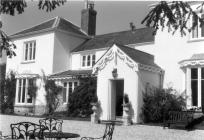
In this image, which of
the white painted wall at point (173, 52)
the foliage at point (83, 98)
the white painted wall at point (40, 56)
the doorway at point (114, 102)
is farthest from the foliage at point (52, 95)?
the white painted wall at point (173, 52)

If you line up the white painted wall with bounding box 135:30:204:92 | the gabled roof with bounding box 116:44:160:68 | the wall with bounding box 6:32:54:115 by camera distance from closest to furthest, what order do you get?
the gabled roof with bounding box 116:44:160:68, the white painted wall with bounding box 135:30:204:92, the wall with bounding box 6:32:54:115

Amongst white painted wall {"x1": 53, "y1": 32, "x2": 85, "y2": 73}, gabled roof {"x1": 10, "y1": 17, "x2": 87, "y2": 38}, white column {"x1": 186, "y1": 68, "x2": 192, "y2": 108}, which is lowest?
white column {"x1": 186, "y1": 68, "x2": 192, "y2": 108}

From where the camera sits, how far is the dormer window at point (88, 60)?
26.7 metres

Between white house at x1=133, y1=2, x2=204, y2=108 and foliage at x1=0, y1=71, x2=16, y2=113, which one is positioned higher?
white house at x1=133, y1=2, x2=204, y2=108

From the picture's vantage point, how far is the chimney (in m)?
31.4

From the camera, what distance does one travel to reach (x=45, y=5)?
19.1 feet

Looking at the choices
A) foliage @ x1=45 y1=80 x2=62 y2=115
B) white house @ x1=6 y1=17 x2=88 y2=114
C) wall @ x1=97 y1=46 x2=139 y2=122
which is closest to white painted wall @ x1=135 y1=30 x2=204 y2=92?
wall @ x1=97 y1=46 x2=139 y2=122

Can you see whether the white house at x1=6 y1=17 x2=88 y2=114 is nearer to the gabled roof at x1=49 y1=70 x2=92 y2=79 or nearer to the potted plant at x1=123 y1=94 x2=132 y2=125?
the gabled roof at x1=49 y1=70 x2=92 y2=79

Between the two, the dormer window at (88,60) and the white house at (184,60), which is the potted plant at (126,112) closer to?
the white house at (184,60)

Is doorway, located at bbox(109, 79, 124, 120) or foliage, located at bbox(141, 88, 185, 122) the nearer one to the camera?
foliage, located at bbox(141, 88, 185, 122)

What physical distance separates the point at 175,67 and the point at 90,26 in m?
13.9

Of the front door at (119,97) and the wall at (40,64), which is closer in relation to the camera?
the front door at (119,97)

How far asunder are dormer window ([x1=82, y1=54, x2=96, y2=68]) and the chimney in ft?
16.3

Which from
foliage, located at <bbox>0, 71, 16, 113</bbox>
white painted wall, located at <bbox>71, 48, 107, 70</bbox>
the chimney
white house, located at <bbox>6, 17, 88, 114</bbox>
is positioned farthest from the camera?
the chimney
